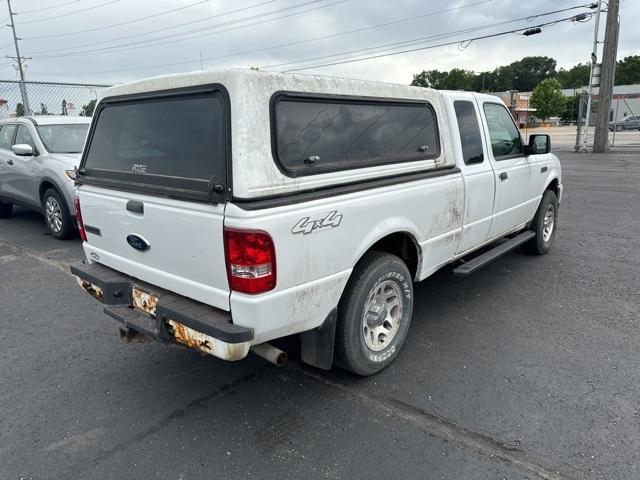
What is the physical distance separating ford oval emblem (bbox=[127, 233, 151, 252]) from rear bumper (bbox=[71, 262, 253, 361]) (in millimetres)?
260


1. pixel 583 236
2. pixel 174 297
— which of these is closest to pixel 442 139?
pixel 174 297

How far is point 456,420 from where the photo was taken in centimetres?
288

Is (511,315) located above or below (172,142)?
below

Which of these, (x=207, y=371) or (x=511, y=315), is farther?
(x=511, y=315)

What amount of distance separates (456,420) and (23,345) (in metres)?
3.43

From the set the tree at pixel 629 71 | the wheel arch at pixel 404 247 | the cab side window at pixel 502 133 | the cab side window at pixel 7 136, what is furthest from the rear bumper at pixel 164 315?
the tree at pixel 629 71

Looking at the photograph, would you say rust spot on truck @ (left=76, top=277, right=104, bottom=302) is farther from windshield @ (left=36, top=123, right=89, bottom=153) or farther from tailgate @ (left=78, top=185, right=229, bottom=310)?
windshield @ (left=36, top=123, right=89, bottom=153)

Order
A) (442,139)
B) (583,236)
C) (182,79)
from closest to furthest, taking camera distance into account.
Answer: (182,79) < (442,139) < (583,236)

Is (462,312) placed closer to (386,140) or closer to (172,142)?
(386,140)

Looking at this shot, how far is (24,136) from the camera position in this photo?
7.65 m

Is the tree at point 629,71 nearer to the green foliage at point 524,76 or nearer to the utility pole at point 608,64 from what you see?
the green foliage at point 524,76

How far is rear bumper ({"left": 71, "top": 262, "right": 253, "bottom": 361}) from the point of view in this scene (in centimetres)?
253

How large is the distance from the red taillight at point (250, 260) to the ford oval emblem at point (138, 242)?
752 millimetres

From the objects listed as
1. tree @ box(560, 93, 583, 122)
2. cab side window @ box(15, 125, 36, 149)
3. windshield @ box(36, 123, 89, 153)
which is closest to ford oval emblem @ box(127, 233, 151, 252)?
windshield @ box(36, 123, 89, 153)
